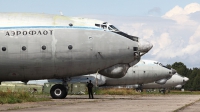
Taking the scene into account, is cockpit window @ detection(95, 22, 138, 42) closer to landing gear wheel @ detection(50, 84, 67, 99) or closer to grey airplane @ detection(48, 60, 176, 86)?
landing gear wheel @ detection(50, 84, 67, 99)

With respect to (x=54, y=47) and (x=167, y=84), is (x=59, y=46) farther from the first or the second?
(x=167, y=84)

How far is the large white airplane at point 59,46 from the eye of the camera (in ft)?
145

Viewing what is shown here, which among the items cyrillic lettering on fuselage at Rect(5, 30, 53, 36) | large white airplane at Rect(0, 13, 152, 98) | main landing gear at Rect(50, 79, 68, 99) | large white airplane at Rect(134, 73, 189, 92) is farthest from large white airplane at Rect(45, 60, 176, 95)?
cyrillic lettering on fuselage at Rect(5, 30, 53, 36)

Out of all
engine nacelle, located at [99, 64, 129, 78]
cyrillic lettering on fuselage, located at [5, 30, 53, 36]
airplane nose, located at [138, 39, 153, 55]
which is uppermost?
cyrillic lettering on fuselage, located at [5, 30, 53, 36]

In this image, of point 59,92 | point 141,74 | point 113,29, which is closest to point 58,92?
point 59,92

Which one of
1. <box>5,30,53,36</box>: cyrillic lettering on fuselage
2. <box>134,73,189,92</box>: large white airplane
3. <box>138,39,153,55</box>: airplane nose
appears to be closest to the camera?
<box>5,30,53,36</box>: cyrillic lettering on fuselage

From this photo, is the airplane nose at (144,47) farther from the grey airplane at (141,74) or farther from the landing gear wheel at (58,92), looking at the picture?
the grey airplane at (141,74)

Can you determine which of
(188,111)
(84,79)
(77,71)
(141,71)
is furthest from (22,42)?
(141,71)

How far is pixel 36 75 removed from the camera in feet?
150

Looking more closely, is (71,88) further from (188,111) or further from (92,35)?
(188,111)

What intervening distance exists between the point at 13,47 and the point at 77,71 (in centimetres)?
568

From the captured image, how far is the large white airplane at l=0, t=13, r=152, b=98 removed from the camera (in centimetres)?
4416

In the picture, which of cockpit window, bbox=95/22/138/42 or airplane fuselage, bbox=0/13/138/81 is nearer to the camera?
airplane fuselage, bbox=0/13/138/81

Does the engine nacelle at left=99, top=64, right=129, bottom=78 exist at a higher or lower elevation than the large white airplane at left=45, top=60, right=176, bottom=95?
lower
